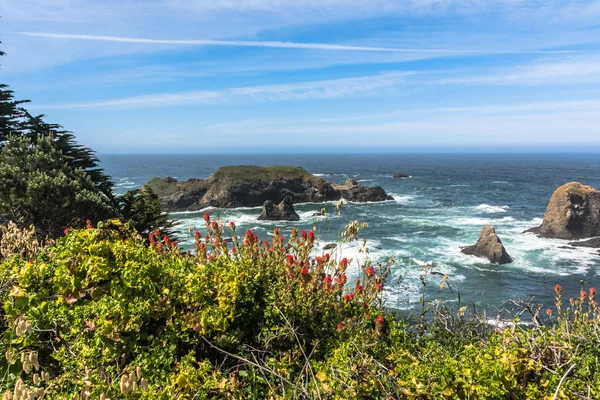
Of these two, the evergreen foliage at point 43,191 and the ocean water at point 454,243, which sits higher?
the evergreen foliage at point 43,191

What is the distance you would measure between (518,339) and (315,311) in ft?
6.27

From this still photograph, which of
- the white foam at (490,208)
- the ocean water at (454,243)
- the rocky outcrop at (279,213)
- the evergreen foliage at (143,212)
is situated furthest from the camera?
the white foam at (490,208)

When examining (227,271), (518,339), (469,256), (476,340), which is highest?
(227,271)

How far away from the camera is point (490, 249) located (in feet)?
96.6

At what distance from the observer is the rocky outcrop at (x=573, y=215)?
36.4 metres

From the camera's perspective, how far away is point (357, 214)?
165ft

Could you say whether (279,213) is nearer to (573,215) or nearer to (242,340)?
(573,215)

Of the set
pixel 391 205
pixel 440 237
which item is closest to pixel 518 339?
pixel 440 237

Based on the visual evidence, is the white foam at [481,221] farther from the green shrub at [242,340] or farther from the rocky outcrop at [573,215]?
the green shrub at [242,340]

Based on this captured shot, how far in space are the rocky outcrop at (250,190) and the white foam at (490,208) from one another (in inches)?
593

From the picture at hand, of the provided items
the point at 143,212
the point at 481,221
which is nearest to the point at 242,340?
the point at 143,212

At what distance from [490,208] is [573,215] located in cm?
Result: 1856

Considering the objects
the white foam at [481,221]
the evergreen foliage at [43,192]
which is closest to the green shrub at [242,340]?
the evergreen foliage at [43,192]

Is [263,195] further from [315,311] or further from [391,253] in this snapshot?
[315,311]
